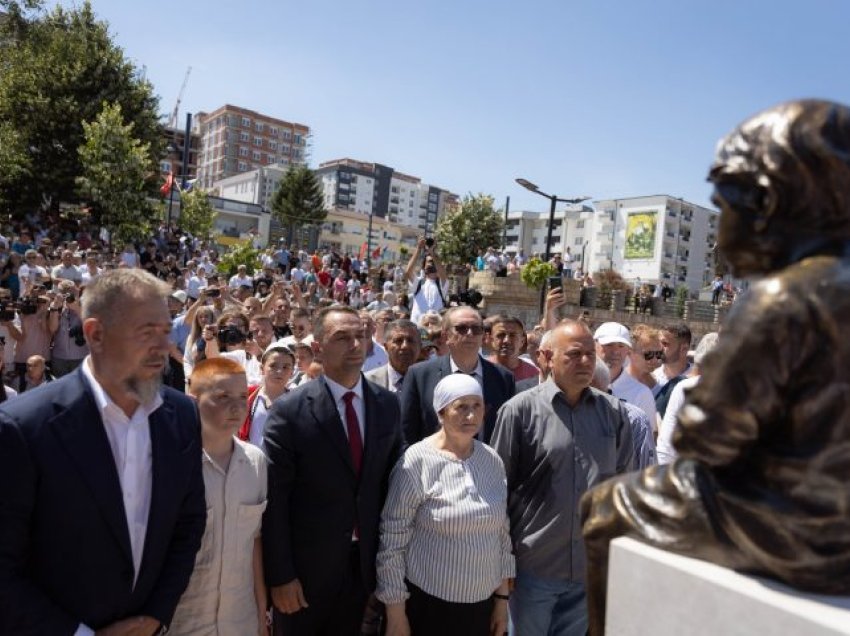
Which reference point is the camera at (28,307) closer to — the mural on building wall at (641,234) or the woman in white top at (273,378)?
the woman in white top at (273,378)

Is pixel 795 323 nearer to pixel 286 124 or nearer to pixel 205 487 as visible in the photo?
pixel 205 487

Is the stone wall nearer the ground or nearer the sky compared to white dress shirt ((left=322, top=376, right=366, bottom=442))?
nearer the sky

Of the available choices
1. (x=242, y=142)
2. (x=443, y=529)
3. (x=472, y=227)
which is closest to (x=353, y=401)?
(x=443, y=529)

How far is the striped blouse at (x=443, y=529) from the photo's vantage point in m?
3.46

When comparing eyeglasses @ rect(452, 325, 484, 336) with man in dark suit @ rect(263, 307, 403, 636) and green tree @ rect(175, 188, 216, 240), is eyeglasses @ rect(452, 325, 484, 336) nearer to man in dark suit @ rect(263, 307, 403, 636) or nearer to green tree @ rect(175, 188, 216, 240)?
man in dark suit @ rect(263, 307, 403, 636)

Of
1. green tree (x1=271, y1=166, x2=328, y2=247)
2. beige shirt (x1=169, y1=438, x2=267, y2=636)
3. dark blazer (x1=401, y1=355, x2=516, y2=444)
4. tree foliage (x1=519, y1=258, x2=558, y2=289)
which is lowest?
beige shirt (x1=169, y1=438, x2=267, y2=636)

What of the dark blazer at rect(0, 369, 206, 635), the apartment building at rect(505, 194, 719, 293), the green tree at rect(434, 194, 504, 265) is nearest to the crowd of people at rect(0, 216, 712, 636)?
the dark blazer at rect(0, 369, 206, 635)

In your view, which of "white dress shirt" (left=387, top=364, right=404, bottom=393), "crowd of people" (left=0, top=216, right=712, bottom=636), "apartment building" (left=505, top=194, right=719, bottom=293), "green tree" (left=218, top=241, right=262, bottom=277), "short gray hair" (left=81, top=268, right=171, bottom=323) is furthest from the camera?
"apartment building" (left=505, top=194, right=719, bottom=293)

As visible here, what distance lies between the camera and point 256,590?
3451 millimetres

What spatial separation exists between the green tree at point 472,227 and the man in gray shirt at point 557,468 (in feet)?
145

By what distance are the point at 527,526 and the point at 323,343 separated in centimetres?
150

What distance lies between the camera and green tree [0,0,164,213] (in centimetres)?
A: 2808

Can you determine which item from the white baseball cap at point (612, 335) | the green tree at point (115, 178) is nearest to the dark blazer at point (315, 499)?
the white baseball cap at point (612, 335)

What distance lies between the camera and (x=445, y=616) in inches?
138
